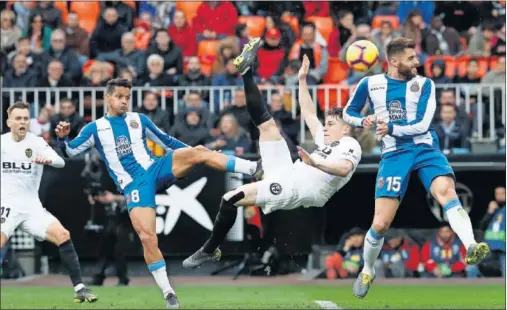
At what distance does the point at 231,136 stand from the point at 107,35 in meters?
3.40

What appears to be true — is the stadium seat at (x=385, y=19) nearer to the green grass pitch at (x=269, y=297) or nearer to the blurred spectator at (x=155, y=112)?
the blurred spectator at (x=155, y=112)

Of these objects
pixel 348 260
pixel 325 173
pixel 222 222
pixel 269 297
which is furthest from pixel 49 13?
pixel 325 173

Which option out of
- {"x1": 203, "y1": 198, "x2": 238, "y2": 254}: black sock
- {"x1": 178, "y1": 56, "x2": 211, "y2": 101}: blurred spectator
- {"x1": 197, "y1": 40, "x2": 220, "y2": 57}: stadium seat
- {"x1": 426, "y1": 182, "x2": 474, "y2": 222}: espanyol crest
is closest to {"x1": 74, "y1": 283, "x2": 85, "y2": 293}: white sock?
{"x1": 203, "y1": 198, "x2": 238, "y2": 254}: black sock

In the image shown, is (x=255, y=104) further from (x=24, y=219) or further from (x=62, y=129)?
(x=24, y=219)

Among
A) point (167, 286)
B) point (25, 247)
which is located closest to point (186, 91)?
point (25, 247)

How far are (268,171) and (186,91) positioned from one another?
26.0 feet

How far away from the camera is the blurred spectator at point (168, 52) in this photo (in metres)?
21.2

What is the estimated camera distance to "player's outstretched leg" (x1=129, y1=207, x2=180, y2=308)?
1448 cm

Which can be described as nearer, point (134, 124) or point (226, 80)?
point (134, 124)

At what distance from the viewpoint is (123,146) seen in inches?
573

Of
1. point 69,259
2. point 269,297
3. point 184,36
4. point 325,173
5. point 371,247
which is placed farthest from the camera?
point 184,36

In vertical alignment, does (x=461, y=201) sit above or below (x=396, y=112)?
below

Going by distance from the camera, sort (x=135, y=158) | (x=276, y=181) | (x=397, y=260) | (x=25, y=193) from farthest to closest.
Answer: (x=397, y=260) < (x=25, y=193) < (x=135, y=158) < (x=276, y=181)

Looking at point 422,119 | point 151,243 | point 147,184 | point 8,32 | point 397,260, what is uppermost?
point 8,32
